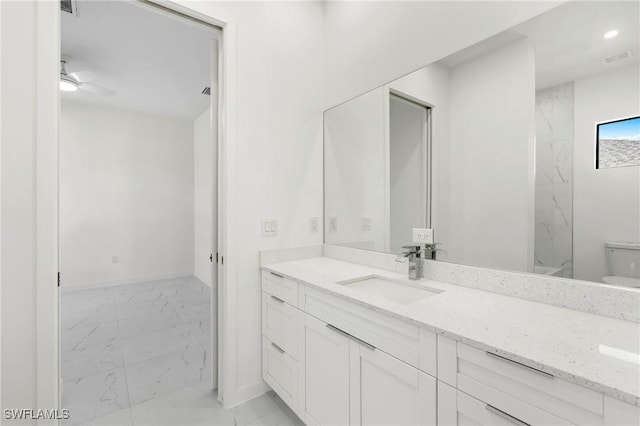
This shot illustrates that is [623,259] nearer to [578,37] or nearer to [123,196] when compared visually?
[578,37]

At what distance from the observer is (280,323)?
1.65 metres

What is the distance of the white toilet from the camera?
3.07ft

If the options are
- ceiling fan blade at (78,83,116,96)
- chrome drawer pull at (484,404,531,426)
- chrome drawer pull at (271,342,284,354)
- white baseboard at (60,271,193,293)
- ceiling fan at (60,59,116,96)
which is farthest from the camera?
white baseboard at (60,271,193,293)

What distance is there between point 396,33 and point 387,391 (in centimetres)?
181

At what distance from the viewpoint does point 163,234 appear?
15.6 feet

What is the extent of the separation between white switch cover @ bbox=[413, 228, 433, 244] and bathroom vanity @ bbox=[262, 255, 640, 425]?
0.21 meters

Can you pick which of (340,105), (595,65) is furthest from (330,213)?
(595,65)

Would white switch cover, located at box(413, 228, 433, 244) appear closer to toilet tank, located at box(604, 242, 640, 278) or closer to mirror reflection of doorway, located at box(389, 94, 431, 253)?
mirror reflection of doorway, located at box(389, 94, 431, 253)

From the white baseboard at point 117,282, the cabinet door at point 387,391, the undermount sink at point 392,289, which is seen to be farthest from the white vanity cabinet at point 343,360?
the white baseboard at point 117,282

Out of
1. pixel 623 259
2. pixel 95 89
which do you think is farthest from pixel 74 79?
pixel 623 259

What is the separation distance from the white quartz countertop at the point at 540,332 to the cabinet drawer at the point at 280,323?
1.29 feet

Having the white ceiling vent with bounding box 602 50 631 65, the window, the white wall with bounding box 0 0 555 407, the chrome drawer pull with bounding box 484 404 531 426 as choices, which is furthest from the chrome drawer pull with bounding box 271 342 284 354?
the white ceiling vent with bounding box 602 50 631 65

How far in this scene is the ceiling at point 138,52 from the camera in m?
2.21

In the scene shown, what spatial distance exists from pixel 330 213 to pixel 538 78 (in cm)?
140
